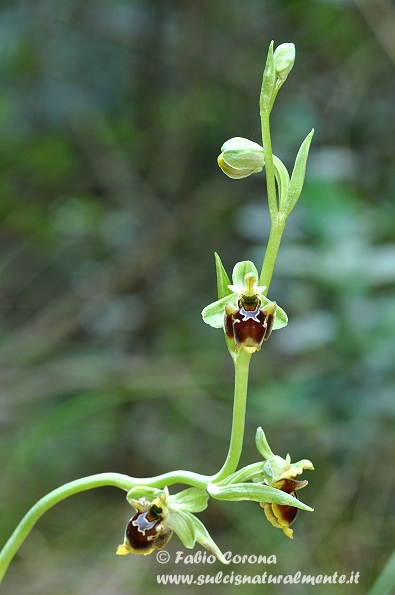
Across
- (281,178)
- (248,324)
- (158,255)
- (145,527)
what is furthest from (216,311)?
(158,255)

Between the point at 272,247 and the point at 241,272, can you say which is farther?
the point at 241,272

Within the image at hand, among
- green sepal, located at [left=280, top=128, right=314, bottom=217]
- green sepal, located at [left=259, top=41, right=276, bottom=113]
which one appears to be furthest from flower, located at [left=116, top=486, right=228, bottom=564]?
green sepal, located at [left=259, top=41, right=276, bottom=113]

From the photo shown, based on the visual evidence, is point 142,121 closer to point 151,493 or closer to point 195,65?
point 195,65

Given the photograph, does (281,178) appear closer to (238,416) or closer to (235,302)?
(235,302)

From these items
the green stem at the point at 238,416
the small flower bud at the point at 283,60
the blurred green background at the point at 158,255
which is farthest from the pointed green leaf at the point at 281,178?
the blurred green background at the point at 158,255

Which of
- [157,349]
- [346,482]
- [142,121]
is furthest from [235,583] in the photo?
[142,121]

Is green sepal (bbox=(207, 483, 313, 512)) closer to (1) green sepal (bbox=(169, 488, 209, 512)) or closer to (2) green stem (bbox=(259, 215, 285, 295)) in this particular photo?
(1) green sepal (bbox=(169, 488, 209, 512))
